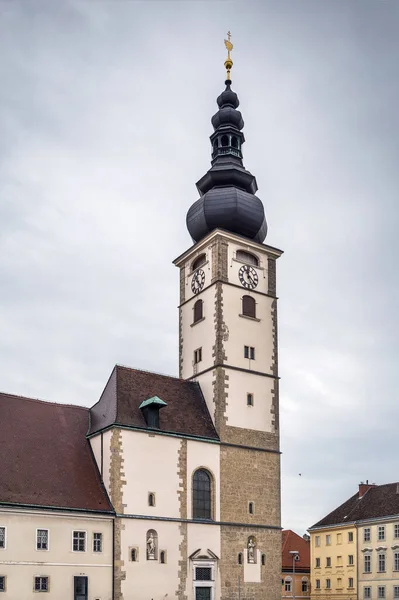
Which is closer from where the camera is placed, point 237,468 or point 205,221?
point 237,468

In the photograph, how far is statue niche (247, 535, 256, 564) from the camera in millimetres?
37906

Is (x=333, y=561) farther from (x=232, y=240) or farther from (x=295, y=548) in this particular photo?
(x=232, y=240)

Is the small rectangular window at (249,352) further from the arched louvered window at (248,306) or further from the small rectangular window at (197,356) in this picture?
the small rectangular window at (197,356)

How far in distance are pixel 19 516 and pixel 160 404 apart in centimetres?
815

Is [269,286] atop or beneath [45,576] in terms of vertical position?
atop

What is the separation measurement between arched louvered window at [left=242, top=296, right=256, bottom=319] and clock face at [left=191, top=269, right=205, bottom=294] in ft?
8.13

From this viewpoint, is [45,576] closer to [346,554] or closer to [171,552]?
[171,552]

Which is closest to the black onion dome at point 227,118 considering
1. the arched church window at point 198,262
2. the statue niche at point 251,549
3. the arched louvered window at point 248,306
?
the arched church window at point 198,262

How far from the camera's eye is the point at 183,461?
123 ft

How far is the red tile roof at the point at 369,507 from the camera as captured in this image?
5859 cm

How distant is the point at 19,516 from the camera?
32.3 meters

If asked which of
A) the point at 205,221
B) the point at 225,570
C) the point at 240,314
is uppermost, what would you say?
the point at 205,221

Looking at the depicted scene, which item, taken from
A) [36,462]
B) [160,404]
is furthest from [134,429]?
[36,462]

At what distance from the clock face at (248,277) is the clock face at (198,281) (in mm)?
2060
